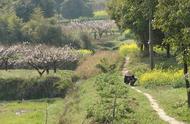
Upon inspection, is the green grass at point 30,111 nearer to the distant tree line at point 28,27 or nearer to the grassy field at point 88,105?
the grassy field at point 88,105

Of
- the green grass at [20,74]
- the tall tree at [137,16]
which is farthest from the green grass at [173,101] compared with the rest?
the green grass at [20,74]

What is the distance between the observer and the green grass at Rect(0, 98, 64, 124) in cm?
4259

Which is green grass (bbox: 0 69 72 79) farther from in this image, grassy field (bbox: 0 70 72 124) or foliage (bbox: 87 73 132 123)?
foliage (bbox: 87 73 132 123)

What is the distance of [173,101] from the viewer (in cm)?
3077

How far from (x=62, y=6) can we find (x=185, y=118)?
373ft

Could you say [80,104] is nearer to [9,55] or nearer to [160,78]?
[160,78]

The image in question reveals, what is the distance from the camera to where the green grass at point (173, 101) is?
26.9 meters

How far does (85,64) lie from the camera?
5484 cm

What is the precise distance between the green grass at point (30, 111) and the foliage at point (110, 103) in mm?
4912

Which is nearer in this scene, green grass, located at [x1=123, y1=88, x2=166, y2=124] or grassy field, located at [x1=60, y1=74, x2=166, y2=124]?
green grass, located at [x1=123, y1=88, x2=166, y2=124]

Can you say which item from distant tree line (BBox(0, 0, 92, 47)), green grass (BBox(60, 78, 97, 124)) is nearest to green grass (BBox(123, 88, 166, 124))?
green grass (BBox(60, 78, 97, 124))

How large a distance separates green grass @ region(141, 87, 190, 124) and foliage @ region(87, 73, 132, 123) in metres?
2.27

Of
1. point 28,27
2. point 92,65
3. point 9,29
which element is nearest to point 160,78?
point 92,65

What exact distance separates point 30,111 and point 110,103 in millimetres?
18894
